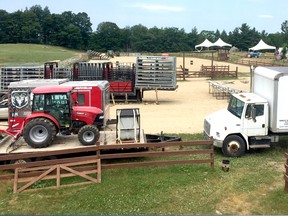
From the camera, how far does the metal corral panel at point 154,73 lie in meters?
26.4

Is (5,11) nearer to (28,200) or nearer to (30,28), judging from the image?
(30,28)

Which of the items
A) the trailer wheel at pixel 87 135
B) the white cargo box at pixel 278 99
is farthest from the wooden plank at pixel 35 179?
the white cargo box at pixel 278 99

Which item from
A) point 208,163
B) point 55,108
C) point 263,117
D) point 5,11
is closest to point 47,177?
point 55,108

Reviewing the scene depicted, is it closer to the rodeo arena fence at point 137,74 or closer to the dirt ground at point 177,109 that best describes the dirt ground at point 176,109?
the dirt ground at point 177,109

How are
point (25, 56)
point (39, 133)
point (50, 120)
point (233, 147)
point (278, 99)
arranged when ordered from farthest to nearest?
point (25, 56)
point (233, 147)
point (278, 99)
point (50, 120)
point (39, 133)

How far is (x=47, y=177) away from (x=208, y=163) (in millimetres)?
4737

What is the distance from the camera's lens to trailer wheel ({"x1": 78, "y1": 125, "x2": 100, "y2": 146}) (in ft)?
37.6

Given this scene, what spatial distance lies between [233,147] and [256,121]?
1.19 metres

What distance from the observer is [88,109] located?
40.4 feet

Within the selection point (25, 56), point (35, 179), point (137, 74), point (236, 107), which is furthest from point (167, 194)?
point (25, 56)

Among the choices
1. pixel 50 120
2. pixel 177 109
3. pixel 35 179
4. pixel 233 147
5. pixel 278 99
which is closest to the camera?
pixel 35 179

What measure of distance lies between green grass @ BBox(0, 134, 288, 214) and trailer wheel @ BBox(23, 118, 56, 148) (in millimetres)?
1707

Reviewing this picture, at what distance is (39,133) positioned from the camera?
444 inches

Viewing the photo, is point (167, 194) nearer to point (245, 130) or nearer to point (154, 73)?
point (245, 130)
